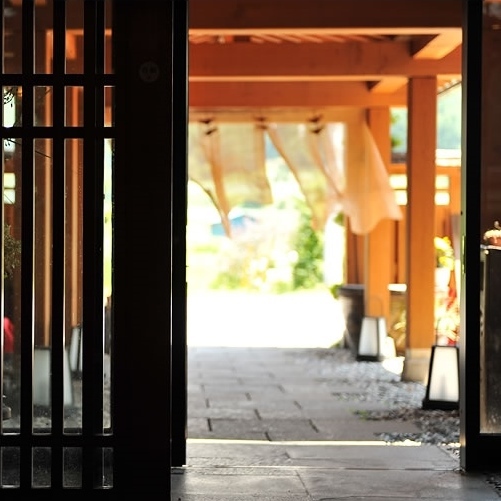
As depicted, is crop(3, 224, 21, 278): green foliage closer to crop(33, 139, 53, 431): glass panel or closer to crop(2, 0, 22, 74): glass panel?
crop(33, 139, 53, 431): glass panel

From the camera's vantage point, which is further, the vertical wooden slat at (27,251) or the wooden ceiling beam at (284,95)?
the wooden ceiling beam at (284,95)

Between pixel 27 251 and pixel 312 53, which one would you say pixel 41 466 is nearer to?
pixel 27 251

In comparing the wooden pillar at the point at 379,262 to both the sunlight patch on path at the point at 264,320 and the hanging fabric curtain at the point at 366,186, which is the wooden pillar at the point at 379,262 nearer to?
the hanging fabric curtain at the point at 366,186

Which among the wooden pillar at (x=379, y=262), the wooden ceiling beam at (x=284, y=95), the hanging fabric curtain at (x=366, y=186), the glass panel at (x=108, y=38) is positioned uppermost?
the wooden ceiling beam at (x=284, y=95)

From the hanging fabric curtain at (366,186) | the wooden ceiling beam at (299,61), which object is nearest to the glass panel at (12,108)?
the wooden ceiling beam at (299,61)

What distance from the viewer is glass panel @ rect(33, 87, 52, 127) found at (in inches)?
164

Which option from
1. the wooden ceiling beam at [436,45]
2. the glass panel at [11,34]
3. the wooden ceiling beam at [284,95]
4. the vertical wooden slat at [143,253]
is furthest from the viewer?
the wooden ceiling beam at [284,95]

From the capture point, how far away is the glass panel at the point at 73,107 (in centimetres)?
430

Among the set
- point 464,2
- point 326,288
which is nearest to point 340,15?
point 464,2

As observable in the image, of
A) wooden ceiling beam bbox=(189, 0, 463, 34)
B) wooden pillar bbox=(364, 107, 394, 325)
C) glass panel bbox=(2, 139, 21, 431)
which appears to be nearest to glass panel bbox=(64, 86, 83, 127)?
glass panel bbox=(2, 139, 21, 431)

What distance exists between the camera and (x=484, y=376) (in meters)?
4.93

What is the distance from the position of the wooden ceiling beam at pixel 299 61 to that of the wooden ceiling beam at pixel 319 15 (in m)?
1.34

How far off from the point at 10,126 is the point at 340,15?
3.25 meters

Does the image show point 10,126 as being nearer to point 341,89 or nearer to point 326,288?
point 341,89
